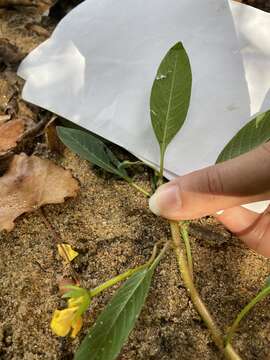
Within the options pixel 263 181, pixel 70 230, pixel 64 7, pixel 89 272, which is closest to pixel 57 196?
pixel 70 230

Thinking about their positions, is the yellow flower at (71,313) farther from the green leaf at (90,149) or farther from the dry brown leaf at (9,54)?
the dry brown leaf at (9,54)

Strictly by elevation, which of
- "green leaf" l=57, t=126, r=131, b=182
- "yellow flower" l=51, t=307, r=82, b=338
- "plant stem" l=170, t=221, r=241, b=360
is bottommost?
"plant stem" l=170, t=221, r=241, b=360

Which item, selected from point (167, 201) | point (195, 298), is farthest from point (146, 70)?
point (195, 298)

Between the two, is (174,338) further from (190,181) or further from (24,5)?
(24,5)

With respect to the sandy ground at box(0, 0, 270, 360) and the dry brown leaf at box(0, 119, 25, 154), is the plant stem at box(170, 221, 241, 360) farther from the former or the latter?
the dry brown leaf at box(0, 119, 25, 154)

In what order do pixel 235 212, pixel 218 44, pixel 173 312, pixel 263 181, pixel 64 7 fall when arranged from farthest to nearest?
1. pixel 64 7
2. pixel 218 44
3. pixel 235 212
4. pixel 173 312
5. pixel 263 181

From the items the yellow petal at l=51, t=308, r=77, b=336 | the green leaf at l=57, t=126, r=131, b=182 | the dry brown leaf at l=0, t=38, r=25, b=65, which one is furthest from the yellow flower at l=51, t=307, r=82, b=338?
the dry brown leaf at l=0, t=38, r=25, b=65

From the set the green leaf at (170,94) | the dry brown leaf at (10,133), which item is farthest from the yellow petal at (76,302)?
the dry brown leaf at (10,133)
